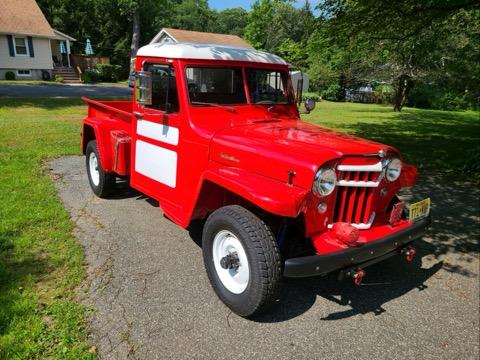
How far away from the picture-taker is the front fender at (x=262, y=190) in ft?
9.02

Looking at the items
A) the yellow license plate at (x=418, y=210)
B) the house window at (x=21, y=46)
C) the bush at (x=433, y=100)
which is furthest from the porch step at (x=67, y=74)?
Result: the yellow license plate at (x=418, y=210)

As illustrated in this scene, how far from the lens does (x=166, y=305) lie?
3.28 m

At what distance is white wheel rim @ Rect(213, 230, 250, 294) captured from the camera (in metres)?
3.17

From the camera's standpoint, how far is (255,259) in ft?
9.39

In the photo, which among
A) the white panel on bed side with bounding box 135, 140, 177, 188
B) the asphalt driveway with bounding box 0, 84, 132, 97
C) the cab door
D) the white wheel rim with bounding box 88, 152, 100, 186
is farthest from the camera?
the asphalt driveway with bounding box 0, 84, 132, 97

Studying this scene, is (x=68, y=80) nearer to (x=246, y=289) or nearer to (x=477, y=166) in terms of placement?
(x=477, y=166)

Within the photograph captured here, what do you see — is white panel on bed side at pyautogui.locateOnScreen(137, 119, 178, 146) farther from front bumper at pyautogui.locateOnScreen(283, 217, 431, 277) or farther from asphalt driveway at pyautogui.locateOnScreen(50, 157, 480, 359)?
front bumper at pyautogui.locateOnScreen(283, 217, 431, 277)

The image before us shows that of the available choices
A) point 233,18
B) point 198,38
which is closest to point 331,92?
point 198,38

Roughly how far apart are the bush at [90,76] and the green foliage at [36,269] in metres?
23.2

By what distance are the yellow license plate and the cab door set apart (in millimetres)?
2163

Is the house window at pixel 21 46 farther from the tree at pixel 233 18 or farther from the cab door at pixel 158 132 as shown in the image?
the tree at pixel 233 18

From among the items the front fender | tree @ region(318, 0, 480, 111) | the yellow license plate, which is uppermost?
tree @ region(318, 0, 480, 111)

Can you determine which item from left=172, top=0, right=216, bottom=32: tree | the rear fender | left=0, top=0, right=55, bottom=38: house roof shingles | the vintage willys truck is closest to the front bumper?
the vintage willys truck

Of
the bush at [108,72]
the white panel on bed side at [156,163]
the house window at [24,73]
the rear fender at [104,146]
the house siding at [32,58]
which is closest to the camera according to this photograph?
the white panel on bed side at [156,163]
